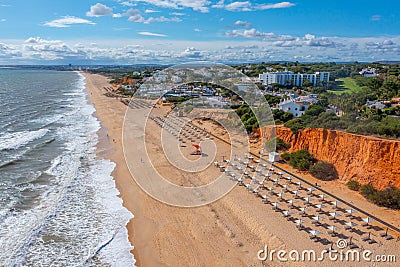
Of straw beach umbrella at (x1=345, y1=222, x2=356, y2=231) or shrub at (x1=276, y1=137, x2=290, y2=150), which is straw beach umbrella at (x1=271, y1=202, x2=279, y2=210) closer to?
straw beach umbrella at (x1=345, y1=222, x2=356, y2=231)

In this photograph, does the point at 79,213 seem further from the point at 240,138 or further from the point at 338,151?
the point at 240,138

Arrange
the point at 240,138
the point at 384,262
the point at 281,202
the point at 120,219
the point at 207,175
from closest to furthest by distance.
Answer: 1. the point at 384,262
2. the point at 120,219
3. the point at 281,202
4. the point at 207,175
5. the point at 240,138

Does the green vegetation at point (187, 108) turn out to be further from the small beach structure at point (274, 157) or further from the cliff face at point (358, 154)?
the cliff face at point (358, 154)

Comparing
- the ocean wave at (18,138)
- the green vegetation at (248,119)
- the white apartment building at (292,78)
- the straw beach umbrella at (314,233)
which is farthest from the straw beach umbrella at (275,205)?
the white apartment building at (292,78)

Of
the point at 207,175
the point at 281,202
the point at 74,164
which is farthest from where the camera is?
the point at 74,164

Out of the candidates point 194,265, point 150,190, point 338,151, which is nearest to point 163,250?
point 194,265

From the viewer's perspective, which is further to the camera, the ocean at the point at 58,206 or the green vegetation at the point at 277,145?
the green vegetation at the point at 277,145
